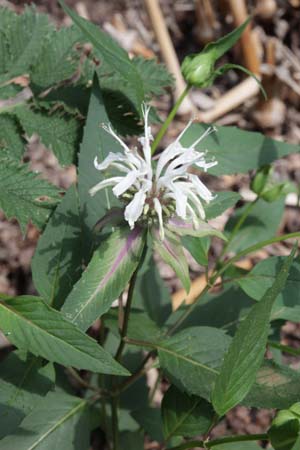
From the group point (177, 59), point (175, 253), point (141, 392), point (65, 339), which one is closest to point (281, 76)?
point (177, 59)

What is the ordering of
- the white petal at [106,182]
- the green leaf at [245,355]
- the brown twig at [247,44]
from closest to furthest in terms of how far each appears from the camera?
the green leaf at [245,355] → the white petal at [106,182] → the brown twig at [247,44]

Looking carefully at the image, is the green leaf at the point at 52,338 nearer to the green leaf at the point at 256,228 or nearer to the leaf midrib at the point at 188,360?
the leaf midrib at the point at 188,360

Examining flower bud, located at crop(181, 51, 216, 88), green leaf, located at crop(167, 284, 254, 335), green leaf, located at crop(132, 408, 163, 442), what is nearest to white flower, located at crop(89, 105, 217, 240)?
flower bud, located at crop(181, 51, 216, 88)

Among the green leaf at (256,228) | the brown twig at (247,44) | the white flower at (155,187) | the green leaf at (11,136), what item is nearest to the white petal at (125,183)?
the white flower at (155,187)

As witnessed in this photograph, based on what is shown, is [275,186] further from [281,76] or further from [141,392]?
[281,76]

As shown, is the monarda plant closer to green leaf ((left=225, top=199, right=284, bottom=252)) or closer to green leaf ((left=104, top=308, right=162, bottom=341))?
green leaf ((left=104, top=308, right=162, bottom=341))

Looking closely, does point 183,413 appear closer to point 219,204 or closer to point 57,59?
point 219,204
